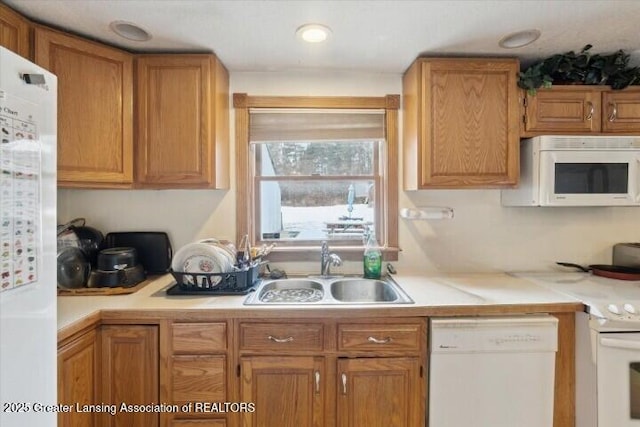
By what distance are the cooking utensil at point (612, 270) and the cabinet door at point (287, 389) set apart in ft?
5.76

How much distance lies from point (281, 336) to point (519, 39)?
6.14 feet

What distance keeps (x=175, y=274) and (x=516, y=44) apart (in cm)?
212

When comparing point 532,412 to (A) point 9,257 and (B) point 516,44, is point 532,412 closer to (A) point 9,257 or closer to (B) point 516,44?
(B) point 516,44

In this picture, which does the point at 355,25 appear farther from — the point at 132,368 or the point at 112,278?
the point at 132,368

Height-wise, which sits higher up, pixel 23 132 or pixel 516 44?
pixel 516 44

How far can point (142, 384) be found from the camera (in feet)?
4.88

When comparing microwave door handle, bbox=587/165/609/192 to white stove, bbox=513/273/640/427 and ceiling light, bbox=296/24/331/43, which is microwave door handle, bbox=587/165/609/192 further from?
ceiling light, bbox=296/24/331/43

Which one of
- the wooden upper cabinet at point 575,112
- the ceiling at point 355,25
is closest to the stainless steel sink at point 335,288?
the wooden upper cabinet at point 575,112

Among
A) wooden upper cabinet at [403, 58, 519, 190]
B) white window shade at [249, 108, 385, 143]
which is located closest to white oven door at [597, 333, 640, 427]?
wooden upper cabinet at [403, 58, 519, 190]

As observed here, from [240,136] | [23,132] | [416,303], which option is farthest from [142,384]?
[240,136]

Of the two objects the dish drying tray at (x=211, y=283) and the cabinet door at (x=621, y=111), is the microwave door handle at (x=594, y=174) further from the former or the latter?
the dish drying tray at (x=211, y=283)

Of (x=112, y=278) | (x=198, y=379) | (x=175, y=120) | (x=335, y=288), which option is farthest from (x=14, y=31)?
(x=335, y=288)

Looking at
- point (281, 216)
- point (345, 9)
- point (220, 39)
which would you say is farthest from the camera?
point (281, 216)

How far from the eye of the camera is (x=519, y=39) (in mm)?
1703
